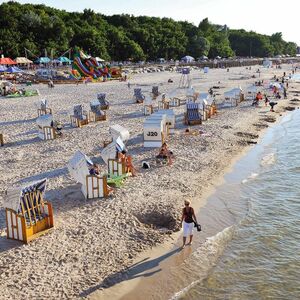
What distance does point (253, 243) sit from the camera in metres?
11.7

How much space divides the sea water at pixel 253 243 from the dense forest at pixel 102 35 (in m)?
65.9

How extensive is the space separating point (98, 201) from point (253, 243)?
4.97 metres

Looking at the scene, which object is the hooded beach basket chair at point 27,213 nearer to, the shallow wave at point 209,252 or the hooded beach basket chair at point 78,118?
the shallow wave at point 209,252

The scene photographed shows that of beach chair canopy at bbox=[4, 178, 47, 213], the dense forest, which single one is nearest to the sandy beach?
beach chair canopy at bbox=[4, 178, 47, 213]

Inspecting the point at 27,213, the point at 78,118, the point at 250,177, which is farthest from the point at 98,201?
the point at 78,118

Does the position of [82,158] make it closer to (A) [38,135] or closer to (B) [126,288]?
(B) [126,288]

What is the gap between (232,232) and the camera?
12297 millimetres

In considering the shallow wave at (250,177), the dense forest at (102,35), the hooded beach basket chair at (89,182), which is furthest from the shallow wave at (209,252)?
the dense forest at (102,35)

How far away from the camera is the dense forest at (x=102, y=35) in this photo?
3076 inches

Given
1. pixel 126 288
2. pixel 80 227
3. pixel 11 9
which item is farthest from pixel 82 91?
pixel 11 9

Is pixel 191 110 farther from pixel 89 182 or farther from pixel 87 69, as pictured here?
pixel 87 69

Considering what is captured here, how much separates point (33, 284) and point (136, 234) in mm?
3278

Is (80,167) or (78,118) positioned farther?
(78,118)

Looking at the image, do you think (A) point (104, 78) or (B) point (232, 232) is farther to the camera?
(A) point (104, 78)
